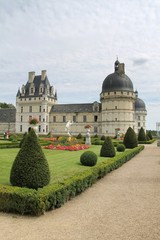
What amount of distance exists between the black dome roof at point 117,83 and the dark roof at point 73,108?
8694 millimetres

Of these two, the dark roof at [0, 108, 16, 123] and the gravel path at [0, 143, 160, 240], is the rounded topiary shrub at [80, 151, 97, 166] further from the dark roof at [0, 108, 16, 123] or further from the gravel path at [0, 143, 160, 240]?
the dark roof at [0, 108, 16, 123]

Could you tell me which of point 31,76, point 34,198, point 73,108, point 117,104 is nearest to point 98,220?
point 34,198

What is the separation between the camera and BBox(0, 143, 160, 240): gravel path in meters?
5.02

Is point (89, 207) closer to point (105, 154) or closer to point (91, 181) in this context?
point (91, 181)

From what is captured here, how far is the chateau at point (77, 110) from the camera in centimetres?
5697

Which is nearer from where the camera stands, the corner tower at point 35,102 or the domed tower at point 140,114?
the corner tower at point 35,102

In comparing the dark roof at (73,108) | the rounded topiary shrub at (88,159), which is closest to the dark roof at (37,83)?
the dark roof at (73,108)

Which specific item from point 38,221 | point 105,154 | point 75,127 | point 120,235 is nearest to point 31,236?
point 38,221

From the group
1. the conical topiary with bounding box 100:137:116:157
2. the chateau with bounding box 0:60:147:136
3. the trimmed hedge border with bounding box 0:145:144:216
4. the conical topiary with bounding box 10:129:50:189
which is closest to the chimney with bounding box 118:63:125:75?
the chateau with bounding box 0:60:147:136

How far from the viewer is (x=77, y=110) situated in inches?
2638

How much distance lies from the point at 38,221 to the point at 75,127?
197 ft

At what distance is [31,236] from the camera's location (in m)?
4.93

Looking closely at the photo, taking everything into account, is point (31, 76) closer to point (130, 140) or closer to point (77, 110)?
point (77, 110)

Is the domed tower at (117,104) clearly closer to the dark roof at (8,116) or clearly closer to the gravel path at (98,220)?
the dark roof at (8,116)
